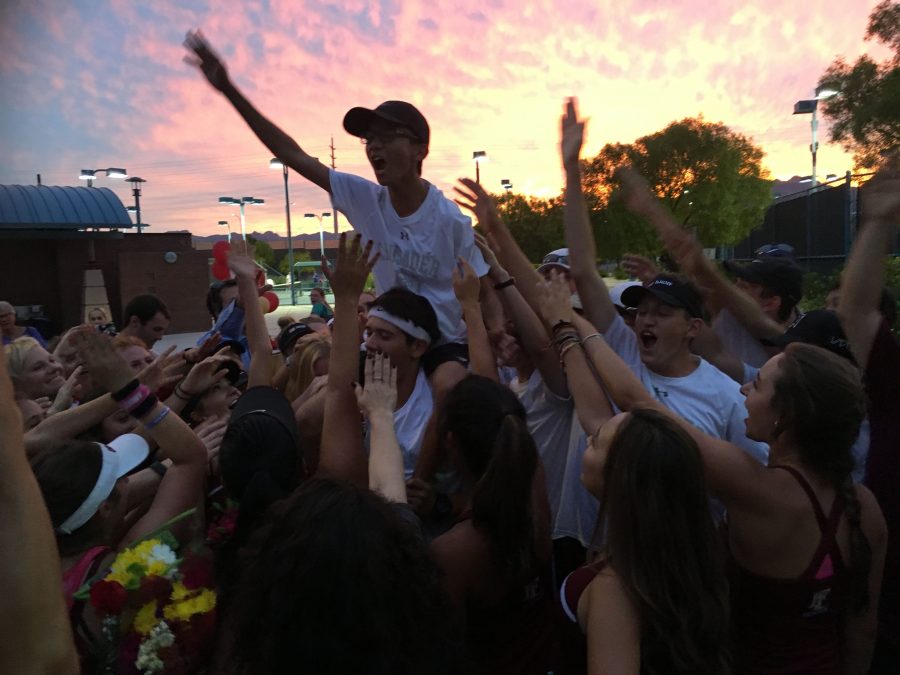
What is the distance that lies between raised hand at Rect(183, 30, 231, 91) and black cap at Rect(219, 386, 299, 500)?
5.66 ft

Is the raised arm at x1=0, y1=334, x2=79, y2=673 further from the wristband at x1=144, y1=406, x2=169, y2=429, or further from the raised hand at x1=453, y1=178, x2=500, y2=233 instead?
the raised hand at x1=453, y1=178, x2=500, y2=233

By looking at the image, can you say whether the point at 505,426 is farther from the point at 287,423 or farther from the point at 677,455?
A: the point at 287,423

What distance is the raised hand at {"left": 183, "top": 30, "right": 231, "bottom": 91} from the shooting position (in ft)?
9.76

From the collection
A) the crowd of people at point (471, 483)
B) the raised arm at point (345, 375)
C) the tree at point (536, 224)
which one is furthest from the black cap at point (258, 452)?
the tree at point (536, 224)

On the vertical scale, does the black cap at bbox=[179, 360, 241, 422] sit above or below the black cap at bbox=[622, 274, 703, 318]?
below

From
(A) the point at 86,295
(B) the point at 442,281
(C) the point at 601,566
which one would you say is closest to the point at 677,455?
(C) the point at 601,566

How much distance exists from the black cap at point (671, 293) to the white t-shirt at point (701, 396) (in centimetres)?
22

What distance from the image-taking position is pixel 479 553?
187cm

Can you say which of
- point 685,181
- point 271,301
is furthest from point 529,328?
point 685,181

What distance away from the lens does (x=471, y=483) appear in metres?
2.17

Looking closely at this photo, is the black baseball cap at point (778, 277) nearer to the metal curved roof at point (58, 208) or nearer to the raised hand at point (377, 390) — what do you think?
the raised hand at point (377, 390)

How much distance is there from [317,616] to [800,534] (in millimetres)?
1326

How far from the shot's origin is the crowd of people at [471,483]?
1317mm

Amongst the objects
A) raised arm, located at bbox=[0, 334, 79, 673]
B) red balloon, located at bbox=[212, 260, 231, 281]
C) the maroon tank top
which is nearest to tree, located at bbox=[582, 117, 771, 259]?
red balloon, located at bbox=[212, 260, 231, 281]
